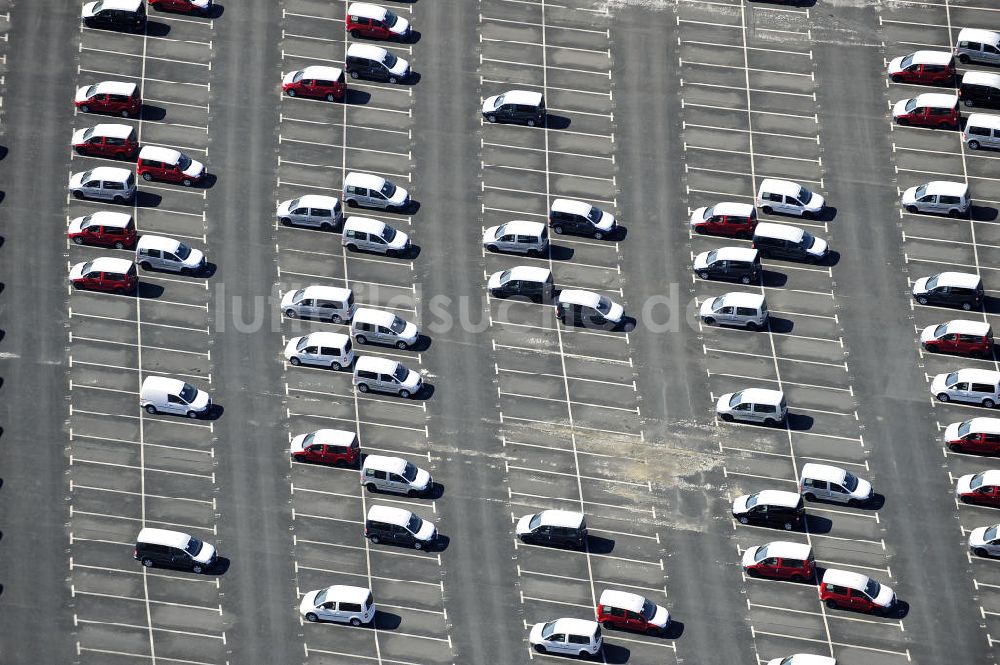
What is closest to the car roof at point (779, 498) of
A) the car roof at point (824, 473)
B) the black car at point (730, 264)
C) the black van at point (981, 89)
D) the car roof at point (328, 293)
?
the car roof at point (824, 473)

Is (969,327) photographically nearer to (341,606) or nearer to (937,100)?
(937,100)

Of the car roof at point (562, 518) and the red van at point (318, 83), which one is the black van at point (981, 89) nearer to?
the red van at point (318, 83)

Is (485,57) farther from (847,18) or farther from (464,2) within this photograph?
→ (847,18)

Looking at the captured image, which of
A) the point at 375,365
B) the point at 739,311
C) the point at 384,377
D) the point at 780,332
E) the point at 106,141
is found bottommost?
the point at 384,377

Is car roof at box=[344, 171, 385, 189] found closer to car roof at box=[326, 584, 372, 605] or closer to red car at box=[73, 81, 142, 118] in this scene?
red car at box=[73, 81, 142, 118]

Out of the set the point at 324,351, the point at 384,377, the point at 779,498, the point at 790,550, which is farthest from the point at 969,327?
the point at 324,351

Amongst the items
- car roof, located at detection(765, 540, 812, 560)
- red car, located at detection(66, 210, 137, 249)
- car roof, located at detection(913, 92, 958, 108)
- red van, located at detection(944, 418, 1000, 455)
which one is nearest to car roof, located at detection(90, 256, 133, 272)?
red car, located at detection(66, 210, 137, 249)

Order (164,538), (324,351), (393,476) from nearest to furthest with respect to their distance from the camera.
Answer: (164,538) → (393,476) → (324,351)
